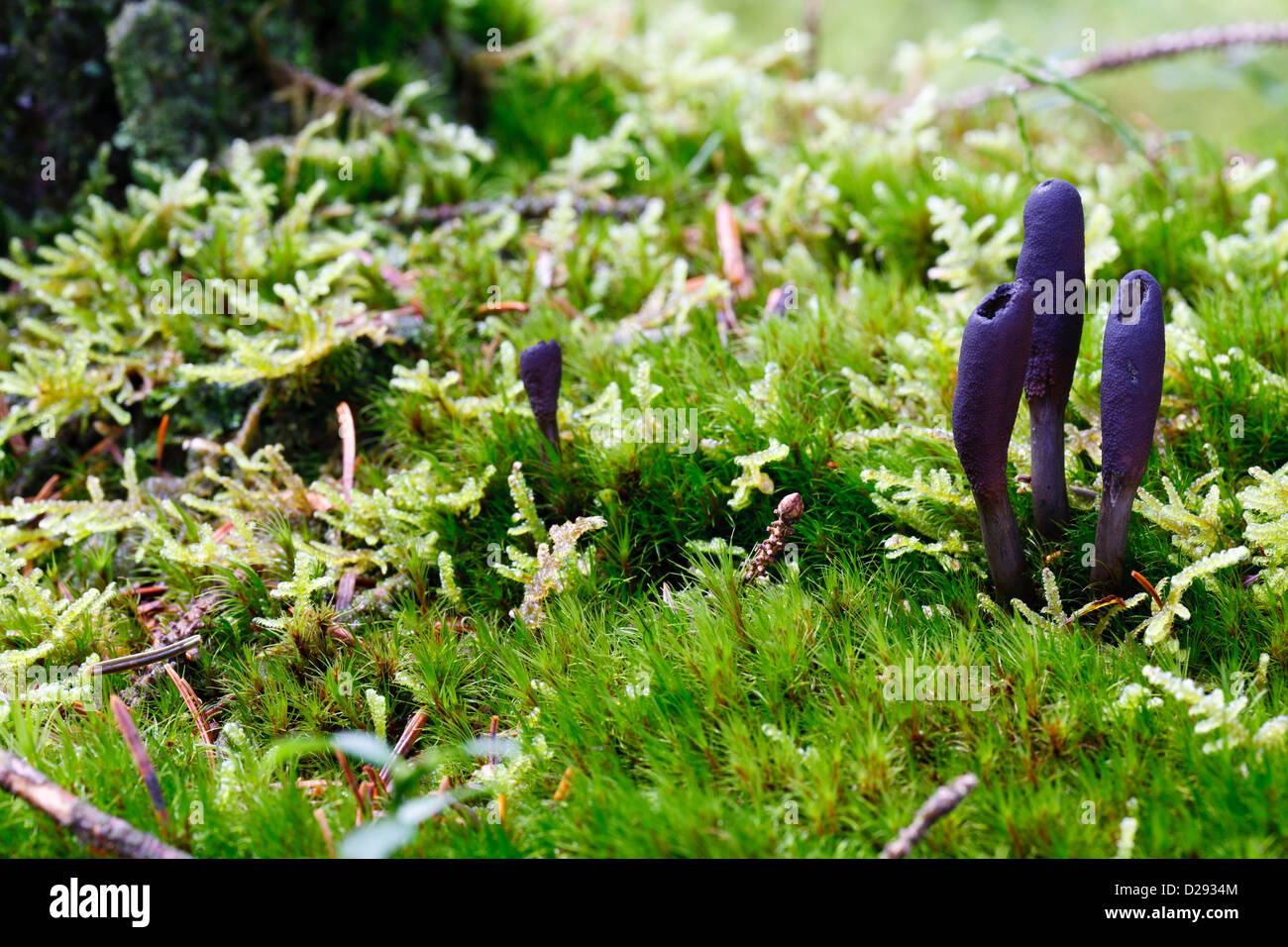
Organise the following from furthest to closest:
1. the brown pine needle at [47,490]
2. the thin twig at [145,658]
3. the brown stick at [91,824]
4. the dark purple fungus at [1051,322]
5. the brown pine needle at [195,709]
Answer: the brown pine needle at [47,490]
the thin twig at [145,658]
the brown pine needle at [195,709]
the dark purple fungus at [1051,322]
the brown stick at [91,824]

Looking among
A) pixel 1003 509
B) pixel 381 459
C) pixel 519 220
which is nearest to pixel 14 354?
pixel 381 459

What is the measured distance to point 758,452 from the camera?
210 centimetres

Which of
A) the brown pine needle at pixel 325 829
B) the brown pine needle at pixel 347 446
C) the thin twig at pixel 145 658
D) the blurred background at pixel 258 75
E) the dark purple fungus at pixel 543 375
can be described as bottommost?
the brown pine needle at pixel 325 829

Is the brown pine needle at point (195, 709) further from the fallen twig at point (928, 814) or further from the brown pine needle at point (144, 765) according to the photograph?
the fallen twig at point (928, 814)

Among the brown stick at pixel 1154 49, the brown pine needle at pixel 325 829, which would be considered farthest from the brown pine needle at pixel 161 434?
the brown stick at pixel 1154 49

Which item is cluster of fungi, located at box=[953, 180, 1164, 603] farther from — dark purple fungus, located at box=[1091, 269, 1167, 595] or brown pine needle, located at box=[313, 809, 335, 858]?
brown pine needle, located at box=[313, 809, 335, 858]

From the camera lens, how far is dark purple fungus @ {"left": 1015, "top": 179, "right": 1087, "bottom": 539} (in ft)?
5.72

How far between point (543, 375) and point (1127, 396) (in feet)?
3.81

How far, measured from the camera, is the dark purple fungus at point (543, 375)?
2119 mm

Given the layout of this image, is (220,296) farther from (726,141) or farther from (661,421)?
(726,141)

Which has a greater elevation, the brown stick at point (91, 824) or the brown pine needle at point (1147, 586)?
the brown pine needle at point (1147, 586)

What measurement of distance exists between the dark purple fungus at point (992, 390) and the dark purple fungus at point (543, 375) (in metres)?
0.88

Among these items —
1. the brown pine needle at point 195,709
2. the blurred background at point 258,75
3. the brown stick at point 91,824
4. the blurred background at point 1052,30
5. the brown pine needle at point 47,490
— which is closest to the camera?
the brown stick at point 91,824

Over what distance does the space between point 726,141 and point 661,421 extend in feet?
5.86
